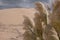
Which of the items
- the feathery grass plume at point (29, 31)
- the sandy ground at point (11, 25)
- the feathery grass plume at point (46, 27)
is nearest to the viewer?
the feathery grass plume at point (46, 27)

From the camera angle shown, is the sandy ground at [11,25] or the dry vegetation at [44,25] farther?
the sandy ground at [11,25]

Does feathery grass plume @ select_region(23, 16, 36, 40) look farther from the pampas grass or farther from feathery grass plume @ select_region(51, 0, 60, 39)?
feathery grass plume @ select_region(51, 0, 60, 39)

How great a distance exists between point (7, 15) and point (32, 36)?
4.49 feet

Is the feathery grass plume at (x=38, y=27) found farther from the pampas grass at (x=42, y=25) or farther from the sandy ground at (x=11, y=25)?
the sandy ground at (x=11, y=25)

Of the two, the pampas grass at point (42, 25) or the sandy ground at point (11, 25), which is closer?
the pampas grass at point (42, 25)

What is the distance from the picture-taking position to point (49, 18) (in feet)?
2.94

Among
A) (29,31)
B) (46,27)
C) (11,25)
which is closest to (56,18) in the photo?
(46,27)

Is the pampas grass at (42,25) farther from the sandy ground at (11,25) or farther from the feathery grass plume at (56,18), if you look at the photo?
the sandy ground at (11,25)

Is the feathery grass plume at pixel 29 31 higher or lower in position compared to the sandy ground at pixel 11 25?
lower

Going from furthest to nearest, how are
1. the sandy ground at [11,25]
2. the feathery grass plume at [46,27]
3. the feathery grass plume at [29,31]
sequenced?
1. the sandy ground at [11,25]
2. the feathery grass plume at [29,31]
3. the feathery grass plume at [46,27]

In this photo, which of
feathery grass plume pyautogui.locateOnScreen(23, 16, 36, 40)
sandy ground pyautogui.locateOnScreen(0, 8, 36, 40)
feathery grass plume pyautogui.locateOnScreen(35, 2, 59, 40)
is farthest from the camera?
sandy ground pyautogui.locateOnScreen(0, 8, 36, 40)

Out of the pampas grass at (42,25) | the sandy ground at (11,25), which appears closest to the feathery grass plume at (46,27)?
the pampas grass at (42,25)

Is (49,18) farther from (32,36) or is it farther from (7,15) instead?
(7,15)

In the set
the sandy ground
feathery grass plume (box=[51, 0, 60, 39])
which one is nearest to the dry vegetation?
feathery grass plume (box=[51, 0, 60, 39])
